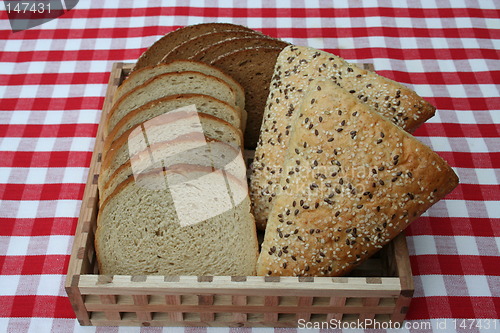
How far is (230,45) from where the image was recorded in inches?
106

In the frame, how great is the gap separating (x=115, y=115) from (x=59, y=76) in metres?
1.00

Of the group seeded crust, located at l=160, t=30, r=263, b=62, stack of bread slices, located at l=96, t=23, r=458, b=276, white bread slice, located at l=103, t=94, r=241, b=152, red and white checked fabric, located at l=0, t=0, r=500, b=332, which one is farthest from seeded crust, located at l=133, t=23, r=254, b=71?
red and white checked fabric, located at l=0, t=0, r=500, b=332

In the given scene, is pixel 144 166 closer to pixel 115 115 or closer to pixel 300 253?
pixel 115 115

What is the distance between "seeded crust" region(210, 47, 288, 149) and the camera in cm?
265

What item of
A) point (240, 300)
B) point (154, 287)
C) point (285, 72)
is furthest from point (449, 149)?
point (154, 287)

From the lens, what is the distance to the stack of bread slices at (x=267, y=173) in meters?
2.07

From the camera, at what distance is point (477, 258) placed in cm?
255

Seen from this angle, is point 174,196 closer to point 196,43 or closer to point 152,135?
point 152,135

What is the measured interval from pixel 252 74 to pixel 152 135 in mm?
597

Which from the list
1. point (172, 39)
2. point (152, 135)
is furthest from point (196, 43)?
point (152, 135)

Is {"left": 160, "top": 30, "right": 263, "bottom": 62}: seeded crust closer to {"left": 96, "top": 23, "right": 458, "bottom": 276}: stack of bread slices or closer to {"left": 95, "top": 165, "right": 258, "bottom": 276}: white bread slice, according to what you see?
{"left": 96, "top": 23, "right": 458, "bottom": 276}: stack of bread slices

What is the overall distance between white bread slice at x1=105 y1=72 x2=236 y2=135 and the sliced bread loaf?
16 centimetres

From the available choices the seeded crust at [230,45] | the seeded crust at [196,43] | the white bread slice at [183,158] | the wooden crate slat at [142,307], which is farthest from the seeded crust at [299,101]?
the wooden crate slat at [142,307]

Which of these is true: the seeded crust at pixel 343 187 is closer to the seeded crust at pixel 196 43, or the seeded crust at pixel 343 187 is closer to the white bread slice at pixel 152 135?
the white bread slice at pixel 152 135
